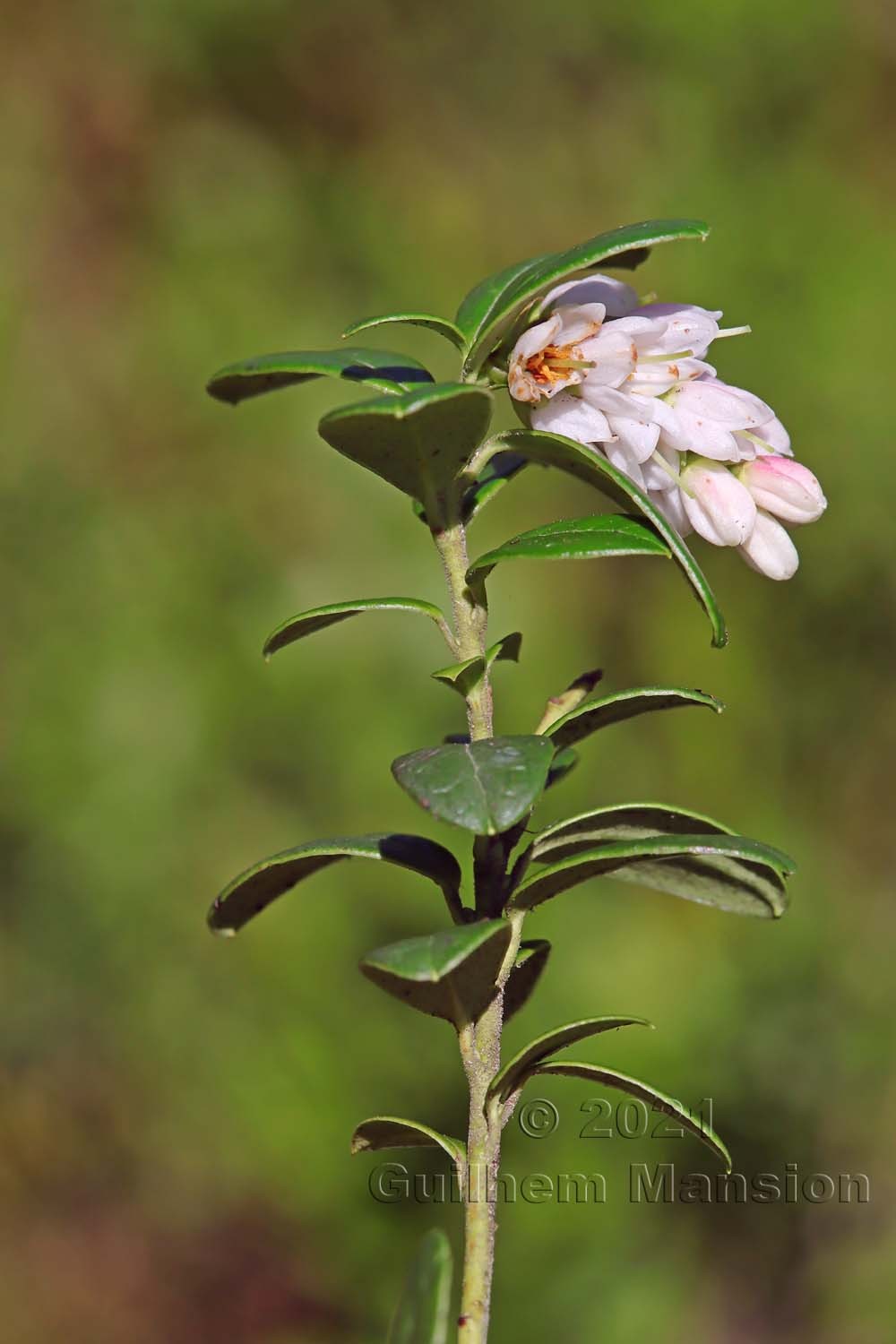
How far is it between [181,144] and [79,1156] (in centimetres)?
169

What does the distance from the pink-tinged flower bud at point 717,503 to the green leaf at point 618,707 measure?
3.3 inches

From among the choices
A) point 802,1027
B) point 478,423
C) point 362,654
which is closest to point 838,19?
point 362,654

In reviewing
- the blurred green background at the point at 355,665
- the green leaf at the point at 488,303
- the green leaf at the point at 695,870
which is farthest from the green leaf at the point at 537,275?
the blurred green background at the point at 355,665

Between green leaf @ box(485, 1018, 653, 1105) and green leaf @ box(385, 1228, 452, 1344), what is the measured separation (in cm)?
9

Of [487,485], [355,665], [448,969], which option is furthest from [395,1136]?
[355,665]

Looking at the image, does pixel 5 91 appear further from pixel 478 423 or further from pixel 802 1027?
pixel 478 423

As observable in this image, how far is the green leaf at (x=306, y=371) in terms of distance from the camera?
50 centimetres

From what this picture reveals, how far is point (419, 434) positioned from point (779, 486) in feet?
0.68

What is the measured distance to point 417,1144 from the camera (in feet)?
1.91

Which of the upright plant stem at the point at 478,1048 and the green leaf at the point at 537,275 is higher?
the green leaf at the point at 537,275

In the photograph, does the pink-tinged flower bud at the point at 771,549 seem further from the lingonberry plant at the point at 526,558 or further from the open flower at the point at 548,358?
the open flower at the point at 548,358

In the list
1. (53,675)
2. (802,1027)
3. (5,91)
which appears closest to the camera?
(802,1027)

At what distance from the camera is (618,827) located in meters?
0.59

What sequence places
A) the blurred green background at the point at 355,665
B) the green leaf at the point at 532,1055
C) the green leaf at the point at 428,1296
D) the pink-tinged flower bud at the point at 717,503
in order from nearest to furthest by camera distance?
the green leaf at the point at 428,1296
the green leaf at the point at 532,1055
the pink-tinged flower bud at the point at 717,503
the blurred green background at the point at 355,665
